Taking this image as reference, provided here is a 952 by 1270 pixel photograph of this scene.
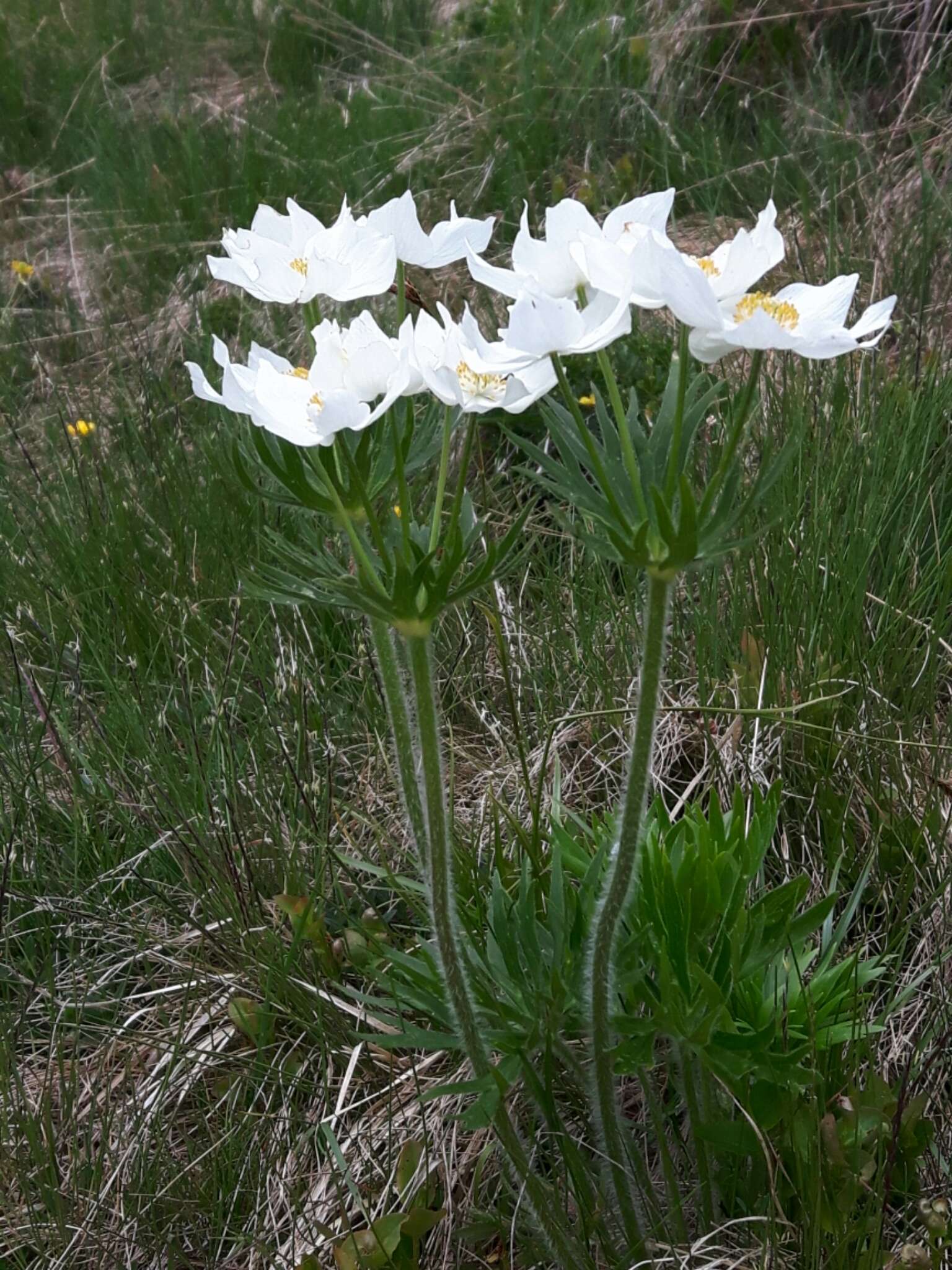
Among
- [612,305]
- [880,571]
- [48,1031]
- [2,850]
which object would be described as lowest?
[48,1031]

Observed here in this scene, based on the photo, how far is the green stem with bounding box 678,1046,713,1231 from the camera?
130cm

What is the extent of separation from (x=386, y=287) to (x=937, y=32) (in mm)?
3376

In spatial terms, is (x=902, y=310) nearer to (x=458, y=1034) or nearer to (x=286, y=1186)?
(x=458, y=1034)

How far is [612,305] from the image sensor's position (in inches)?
39.3

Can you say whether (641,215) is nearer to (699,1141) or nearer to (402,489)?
(402,489)

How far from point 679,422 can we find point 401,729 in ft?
1.59

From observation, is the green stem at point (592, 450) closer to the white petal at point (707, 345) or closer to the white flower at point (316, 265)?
the white petal at point (707, 345)

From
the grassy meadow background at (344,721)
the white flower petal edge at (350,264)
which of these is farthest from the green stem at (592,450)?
the grassy meadow background at (344,721)

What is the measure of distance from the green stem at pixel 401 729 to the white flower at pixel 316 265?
1.14 feet

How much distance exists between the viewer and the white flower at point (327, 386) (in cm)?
96

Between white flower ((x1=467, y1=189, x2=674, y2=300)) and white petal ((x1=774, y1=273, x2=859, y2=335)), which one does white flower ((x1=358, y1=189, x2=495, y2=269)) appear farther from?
white petal ((x1=774, y1=273, x2=859, y2=335))

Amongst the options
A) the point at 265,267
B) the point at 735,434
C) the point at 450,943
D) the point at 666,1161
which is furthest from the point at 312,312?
the point at 666,1161

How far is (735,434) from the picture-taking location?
918 millimetres

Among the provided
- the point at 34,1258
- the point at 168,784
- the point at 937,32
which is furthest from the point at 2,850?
the point at 937,32
